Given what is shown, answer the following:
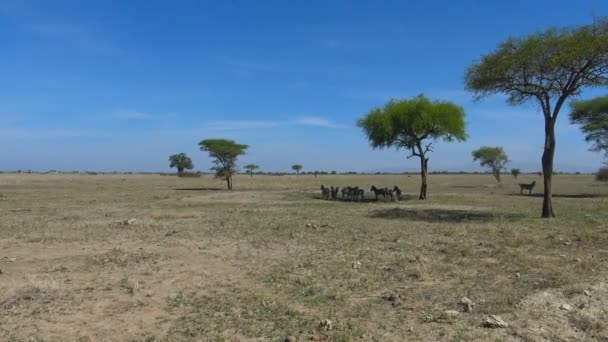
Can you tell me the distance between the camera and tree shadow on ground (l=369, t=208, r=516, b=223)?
20.3m

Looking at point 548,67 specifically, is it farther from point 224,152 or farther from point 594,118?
point 224,152

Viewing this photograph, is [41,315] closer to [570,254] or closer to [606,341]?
[606,341]

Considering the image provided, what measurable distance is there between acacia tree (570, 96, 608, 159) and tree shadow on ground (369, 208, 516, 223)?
2088 centimetres

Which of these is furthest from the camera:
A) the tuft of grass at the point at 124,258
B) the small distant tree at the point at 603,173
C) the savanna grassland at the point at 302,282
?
the small distant tree at the point at 603,173

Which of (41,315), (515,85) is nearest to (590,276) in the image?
(41,315)

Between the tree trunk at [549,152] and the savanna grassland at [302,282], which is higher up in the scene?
the tree trunk at [549,152]

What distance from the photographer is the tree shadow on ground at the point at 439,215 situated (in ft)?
66.7

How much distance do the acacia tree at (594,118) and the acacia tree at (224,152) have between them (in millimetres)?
32192

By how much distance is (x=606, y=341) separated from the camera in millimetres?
6164

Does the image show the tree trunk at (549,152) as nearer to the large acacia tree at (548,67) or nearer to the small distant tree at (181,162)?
the large acacia tree at (548,67)

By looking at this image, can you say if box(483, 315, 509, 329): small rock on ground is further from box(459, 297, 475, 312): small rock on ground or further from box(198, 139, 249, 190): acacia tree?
box(198, 139, 249, 190): acacia tree

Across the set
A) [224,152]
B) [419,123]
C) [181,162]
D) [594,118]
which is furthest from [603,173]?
[181,162]

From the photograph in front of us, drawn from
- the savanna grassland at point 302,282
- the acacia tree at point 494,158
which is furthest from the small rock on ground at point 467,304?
the acacia tree at point 494,158

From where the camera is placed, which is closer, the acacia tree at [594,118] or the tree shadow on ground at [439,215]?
the tree shadow on ground at [439,215]
